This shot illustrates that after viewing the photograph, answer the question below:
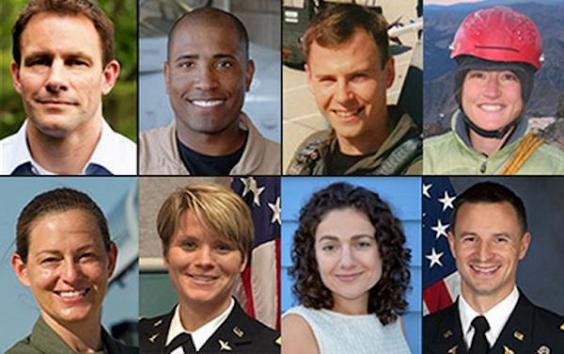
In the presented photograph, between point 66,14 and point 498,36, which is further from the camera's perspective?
point 498,36

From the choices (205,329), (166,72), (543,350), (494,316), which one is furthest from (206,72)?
(543,350)

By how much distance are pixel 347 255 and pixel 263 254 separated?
16.5 inches

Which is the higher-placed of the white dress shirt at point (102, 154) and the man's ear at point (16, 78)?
the man's ear at point (16, 78)

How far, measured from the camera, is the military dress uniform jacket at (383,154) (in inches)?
233

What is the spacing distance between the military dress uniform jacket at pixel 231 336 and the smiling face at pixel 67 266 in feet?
0.90

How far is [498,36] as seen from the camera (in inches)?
234

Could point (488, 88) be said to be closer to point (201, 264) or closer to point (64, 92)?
point (201, 264)

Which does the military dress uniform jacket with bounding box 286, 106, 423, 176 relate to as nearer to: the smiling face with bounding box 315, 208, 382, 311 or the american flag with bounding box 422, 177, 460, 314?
the american flag with bounding box 422, 177, 460, 314

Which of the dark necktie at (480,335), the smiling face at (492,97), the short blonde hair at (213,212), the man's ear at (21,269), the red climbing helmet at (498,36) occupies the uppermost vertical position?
the red climbing helmet at (498,36)

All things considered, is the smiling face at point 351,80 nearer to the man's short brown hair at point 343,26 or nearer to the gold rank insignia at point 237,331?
the man's short brown hair at point 343,26

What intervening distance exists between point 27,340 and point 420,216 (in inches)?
80.9

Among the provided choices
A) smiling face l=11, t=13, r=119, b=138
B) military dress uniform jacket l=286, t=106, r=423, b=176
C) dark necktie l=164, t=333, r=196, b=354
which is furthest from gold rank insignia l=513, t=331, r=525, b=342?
smiling face l=11, t=13, r=119, b=138

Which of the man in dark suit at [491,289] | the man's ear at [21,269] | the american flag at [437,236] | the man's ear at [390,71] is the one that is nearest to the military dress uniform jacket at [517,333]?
the man in dark suit at [491,289]

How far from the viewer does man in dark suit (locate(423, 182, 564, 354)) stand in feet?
19.5
